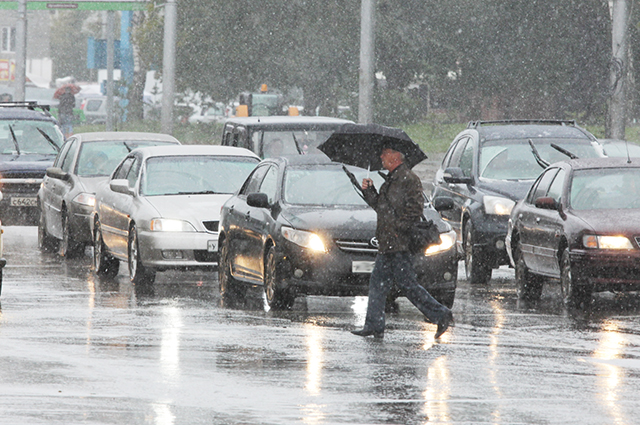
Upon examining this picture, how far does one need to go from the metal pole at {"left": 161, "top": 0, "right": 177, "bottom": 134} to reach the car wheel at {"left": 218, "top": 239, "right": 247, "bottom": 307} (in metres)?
16.8

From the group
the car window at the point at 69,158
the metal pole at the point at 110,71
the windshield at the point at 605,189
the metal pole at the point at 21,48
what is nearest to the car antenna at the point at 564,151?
the windshield at the point at 605,189

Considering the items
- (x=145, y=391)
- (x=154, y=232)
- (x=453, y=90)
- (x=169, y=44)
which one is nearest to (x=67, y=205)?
(x=154, y=232)

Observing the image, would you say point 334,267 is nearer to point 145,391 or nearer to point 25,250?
point 145,391

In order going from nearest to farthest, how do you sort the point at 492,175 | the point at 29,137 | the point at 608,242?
the point at 608,242 < the point at 492,175 < the point at 29,137

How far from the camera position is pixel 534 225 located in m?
14.3

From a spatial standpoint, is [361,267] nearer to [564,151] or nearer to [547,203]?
[547,203]

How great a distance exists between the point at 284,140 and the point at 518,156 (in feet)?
11.1

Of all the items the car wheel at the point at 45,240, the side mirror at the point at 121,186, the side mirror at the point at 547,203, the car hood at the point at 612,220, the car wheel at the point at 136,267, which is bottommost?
the car wheel at the point at 45,240

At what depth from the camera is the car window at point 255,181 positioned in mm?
14398

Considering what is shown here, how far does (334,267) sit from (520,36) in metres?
39.7

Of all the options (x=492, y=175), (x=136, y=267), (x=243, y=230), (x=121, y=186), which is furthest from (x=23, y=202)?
(x=243, y=230)

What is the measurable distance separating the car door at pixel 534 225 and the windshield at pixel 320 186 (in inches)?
63.8

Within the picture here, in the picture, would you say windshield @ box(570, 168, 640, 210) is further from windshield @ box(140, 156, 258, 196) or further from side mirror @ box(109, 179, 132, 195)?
side mirror @ box(109, 179, 132, 195)

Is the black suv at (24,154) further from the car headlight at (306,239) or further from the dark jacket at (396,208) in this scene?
the dark jacket at (396,208)
